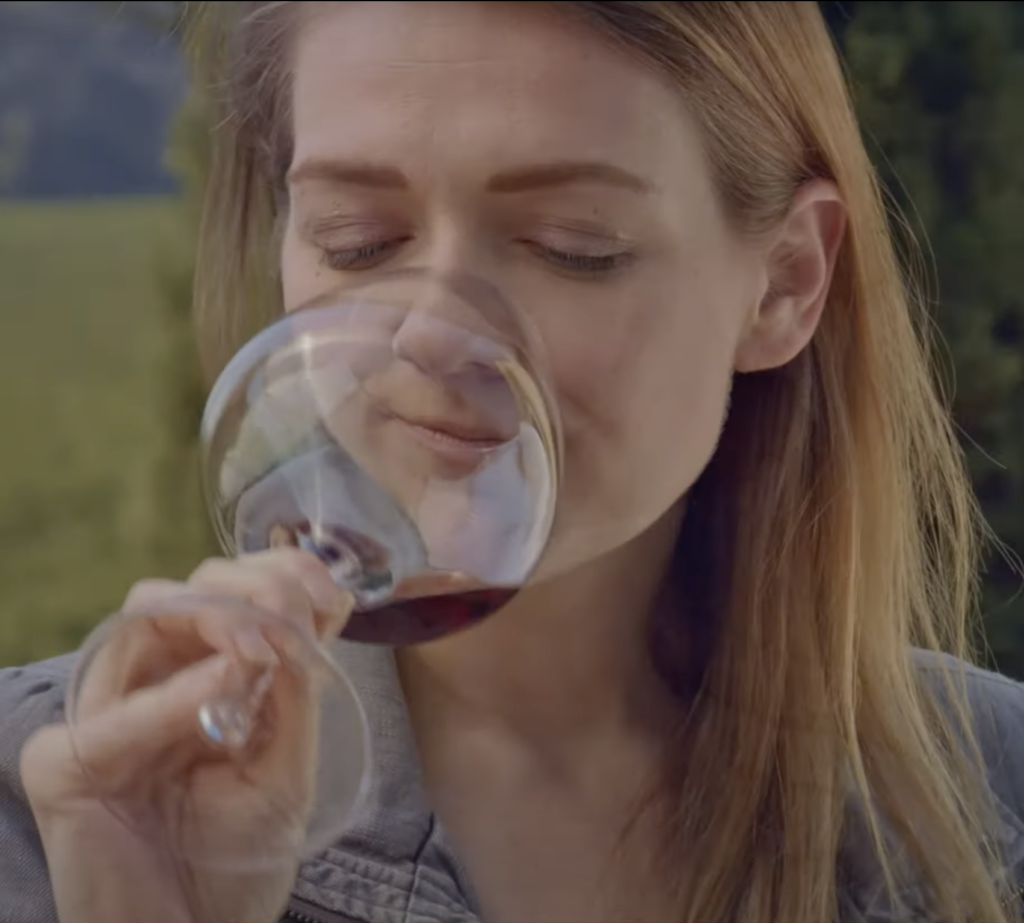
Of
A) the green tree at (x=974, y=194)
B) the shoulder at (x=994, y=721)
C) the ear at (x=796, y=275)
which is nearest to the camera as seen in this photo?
the ear at (x=796, y=275)

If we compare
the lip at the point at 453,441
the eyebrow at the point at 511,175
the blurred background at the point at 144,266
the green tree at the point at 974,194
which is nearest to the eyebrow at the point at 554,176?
the eyebrow at the point at 511,175

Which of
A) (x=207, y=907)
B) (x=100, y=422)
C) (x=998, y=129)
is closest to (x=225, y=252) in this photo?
(x=100, y=422)

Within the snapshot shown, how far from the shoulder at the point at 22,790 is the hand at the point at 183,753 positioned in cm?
7

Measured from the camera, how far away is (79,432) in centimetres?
104

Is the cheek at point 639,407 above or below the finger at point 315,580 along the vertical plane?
above

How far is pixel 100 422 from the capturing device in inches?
41.4

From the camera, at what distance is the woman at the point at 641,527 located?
0.68m

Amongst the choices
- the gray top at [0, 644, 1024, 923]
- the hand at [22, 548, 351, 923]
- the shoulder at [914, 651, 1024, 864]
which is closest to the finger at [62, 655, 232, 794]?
the hand at [22, 548, 351, 923]

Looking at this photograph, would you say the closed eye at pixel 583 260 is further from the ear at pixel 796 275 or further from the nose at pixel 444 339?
the ear at pixel 796 275

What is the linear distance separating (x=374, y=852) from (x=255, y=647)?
0.79 feet

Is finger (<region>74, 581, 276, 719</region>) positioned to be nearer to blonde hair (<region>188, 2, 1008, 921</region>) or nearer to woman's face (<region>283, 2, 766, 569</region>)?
woman's face (<region>283, 2, 766, 569</region>)

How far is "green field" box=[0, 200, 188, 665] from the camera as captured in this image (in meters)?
0.91

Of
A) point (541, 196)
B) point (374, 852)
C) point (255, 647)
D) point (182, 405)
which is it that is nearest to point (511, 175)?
point (541, 196)

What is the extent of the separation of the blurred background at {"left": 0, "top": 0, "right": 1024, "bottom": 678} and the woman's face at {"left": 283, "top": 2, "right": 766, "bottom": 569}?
0.11 metres
